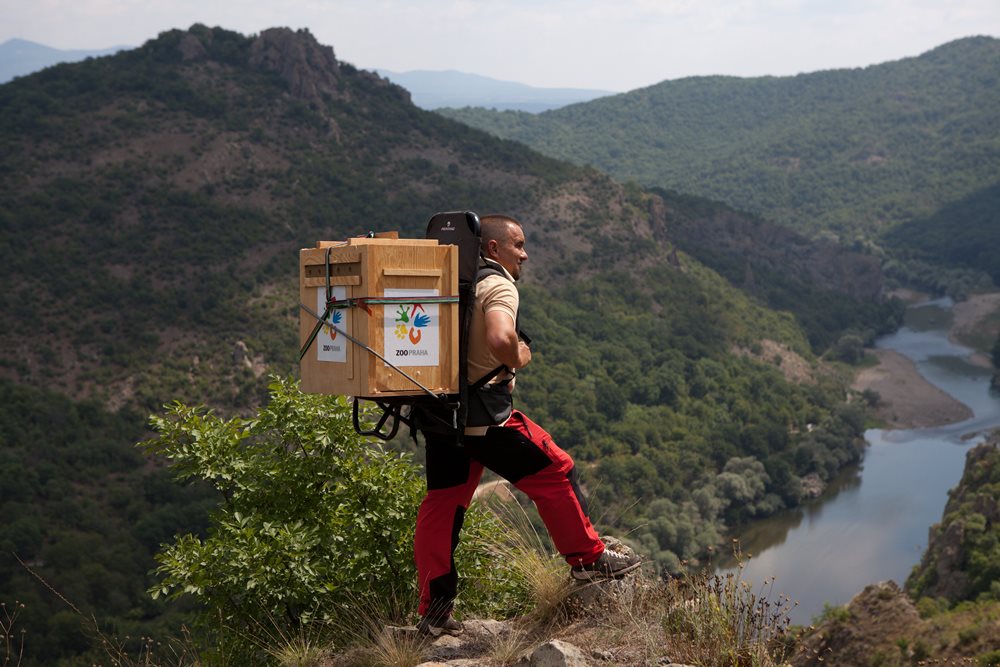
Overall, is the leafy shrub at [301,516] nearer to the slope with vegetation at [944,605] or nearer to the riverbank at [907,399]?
the slope with vegetation at [944,605]

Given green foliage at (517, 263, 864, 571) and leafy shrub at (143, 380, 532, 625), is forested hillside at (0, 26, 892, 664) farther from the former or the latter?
leafy shrub at (143, 380, 532, 625)

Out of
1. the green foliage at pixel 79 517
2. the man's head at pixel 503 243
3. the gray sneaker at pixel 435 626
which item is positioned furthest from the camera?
the green foliage at pixel 79 517

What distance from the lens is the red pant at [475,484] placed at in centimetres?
393

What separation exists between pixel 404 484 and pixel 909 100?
174 metres

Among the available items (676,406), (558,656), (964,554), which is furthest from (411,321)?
(676,406)

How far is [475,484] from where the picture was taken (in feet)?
13.6

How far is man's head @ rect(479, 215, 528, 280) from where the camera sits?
3994 mm

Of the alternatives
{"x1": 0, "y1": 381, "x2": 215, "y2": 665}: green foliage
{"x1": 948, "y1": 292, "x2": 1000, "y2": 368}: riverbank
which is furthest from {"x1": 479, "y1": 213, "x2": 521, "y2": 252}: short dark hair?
{"x1": 948, "y1": 292, "x2": 1000, "y2": 368}: riverbank

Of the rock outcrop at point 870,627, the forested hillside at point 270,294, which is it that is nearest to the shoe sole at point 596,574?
the rock outcrop at point 870,627

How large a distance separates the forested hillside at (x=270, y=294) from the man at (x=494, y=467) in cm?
2156

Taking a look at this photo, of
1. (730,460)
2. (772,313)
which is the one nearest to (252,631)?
(730,460)

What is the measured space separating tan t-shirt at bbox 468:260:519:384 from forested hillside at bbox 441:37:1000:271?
116044mm

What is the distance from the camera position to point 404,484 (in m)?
5.04

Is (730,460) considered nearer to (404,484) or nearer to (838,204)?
(404,484)
